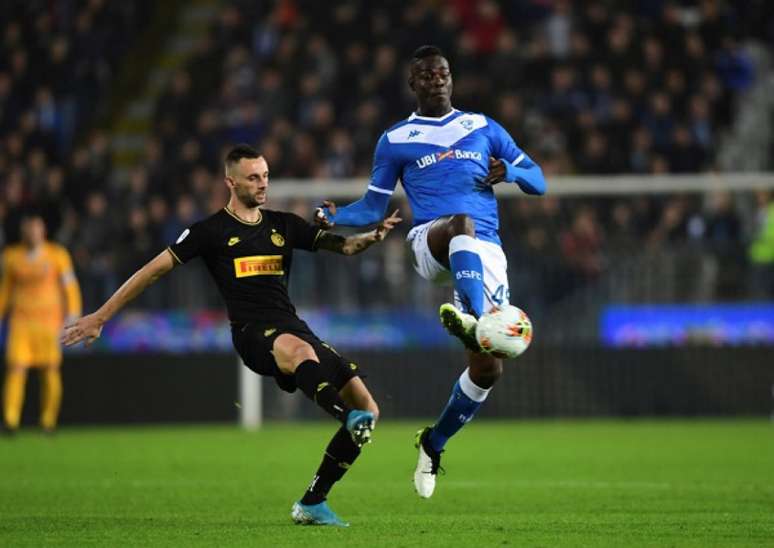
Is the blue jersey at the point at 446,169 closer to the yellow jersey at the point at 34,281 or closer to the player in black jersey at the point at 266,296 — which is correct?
the player in black jersey at the point at 266,296

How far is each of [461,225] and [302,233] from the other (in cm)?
86

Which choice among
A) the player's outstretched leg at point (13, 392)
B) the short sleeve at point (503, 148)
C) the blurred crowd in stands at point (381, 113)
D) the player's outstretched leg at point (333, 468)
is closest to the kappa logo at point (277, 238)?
the player's outstretched leg at point (333, 468)

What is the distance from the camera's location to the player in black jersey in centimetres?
771

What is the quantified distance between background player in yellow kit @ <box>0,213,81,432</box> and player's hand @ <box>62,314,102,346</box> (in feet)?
27.2

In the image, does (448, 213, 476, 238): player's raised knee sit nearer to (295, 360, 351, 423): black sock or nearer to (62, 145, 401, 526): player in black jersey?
(62, 145, 401, 526): player in black jersey

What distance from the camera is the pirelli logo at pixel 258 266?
8.06 meters

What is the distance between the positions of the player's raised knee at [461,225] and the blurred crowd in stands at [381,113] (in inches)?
326

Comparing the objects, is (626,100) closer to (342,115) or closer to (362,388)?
(342,115)

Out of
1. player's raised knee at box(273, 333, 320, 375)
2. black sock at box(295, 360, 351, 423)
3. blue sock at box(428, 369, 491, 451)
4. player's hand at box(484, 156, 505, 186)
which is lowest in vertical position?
blue sock at box(428, 369, 491, 451)

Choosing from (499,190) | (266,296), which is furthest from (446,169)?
(499,190)

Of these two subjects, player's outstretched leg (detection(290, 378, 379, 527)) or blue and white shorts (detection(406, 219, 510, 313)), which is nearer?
player's outstretched leg (detection(290, 378, 379, 527))

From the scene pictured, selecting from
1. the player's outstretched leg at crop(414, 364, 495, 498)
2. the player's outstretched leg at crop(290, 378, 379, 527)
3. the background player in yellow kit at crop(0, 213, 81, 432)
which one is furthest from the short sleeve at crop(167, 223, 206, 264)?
the background player in yellow kit at crop(0, 213, 81, 432)

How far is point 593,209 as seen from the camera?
17.0 m

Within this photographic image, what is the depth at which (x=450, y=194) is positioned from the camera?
846 centimetres
